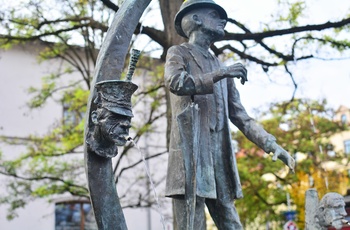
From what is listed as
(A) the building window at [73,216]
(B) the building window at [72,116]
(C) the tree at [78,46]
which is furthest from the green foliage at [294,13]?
(A) the building window at [73,216]

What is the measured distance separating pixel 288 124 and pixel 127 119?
56.7ft

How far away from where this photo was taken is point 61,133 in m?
15.6

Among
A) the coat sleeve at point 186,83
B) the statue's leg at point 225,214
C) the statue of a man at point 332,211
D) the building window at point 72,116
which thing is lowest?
the statue's leg at point 225,214

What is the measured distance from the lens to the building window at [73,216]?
21109 millimetres

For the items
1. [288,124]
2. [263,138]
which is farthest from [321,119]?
[263,138]

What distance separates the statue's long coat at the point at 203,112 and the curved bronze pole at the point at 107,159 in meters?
0.44

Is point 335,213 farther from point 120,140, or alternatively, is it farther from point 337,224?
point 120,140

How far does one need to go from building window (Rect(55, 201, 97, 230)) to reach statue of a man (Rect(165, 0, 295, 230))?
56.1 ft

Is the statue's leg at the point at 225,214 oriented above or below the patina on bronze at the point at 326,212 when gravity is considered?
below

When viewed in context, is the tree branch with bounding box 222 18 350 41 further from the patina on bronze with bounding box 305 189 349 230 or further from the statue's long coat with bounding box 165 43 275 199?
the statue's long coat with bounding box 165 43 275 199

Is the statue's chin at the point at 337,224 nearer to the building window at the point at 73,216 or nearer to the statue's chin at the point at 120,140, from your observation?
the statue's chin at the point at 120,140

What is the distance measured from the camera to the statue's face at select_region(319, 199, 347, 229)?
6.10 m

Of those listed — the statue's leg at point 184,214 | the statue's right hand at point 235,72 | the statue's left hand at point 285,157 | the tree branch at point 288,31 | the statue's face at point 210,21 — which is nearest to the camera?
the statue's right hand at point 235,72

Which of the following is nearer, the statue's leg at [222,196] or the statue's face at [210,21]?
the statue's leg at [222,196]
